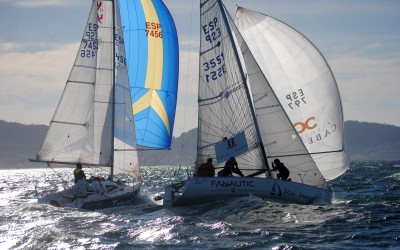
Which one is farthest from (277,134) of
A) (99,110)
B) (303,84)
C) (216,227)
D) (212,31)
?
(99,110)

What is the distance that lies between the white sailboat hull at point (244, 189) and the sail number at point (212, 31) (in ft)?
16.3

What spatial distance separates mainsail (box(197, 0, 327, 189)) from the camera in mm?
22094

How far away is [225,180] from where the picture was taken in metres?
20.6

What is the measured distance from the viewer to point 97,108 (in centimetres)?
2759

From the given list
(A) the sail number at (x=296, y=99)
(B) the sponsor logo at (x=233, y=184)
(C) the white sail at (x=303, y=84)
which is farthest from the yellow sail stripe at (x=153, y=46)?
(B) the sponsor logo at (x=233, y=184)

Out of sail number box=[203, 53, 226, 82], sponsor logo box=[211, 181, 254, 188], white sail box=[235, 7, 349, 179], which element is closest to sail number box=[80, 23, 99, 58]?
white sail box=[235, 7, 349, 179]

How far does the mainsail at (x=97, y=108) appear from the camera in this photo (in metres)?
27.2

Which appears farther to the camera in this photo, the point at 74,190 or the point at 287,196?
the point at 74,190

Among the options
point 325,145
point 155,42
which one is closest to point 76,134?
point 155,42

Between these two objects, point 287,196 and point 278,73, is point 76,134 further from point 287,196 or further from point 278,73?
point 287,196

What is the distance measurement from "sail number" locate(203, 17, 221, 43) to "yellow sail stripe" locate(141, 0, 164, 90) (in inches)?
260

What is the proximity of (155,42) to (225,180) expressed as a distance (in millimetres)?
10581

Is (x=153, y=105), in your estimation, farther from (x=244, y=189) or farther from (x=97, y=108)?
(x=244, y=189)

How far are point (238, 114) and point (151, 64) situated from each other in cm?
799
